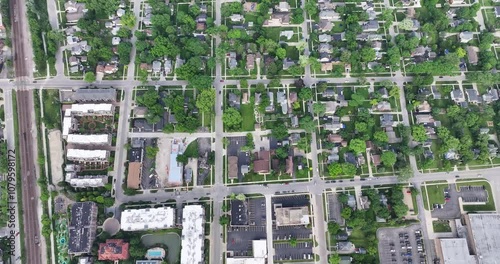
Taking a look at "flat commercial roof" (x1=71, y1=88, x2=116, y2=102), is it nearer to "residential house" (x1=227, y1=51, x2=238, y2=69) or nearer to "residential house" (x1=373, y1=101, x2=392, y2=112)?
"residential house" (x1=227, y1=51, x2=238, y2=69)


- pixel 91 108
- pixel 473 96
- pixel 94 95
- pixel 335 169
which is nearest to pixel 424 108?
pixel 473 96

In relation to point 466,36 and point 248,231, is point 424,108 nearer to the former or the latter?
point 466,36

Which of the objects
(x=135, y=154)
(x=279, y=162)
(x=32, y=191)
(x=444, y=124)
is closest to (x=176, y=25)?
(x=135, y=154)

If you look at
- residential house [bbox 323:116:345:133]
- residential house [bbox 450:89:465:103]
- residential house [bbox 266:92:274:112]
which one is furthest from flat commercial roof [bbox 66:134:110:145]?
residential house [bbox 450:89:465:103]

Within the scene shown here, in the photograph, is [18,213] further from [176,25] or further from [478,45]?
[478,45]

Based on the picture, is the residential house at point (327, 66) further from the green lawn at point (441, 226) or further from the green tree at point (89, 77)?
the green tree at point (89, 77)
